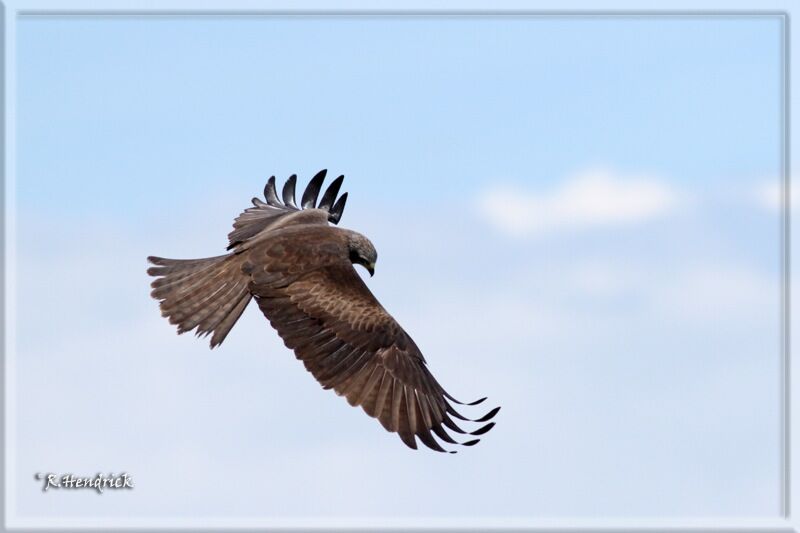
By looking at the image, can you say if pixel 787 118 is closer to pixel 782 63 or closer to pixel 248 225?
pixel 782 63

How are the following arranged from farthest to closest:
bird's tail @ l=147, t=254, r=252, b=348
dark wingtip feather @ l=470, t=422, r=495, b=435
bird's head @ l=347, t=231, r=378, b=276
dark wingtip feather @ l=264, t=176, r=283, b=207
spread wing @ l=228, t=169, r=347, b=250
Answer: dark wingtip feather @ l=264, t=176, r=283, b=207 → spread wing @ l=228, t=169, r=347, b=250 → bird's head @ l=347, t=231, r=378, b=276 → bird's tail @ l=147, t=254, r=252, b=348 → dark wingtip feather @ l=470, t=422, r=495, b=435

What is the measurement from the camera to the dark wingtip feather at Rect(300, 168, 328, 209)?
12633 millimetres

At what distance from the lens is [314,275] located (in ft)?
33.5

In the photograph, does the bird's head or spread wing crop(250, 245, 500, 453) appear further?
the bird's head

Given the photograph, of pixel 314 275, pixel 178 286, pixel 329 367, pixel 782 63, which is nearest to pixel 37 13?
pixel 178 286

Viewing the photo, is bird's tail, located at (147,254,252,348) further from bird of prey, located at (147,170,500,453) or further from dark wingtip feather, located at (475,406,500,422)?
dark wingtip feather, located at (475,406,500,422)

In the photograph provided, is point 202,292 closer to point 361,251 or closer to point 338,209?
point 361,251

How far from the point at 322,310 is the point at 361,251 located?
4.67 ft

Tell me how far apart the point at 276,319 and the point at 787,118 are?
5028 millimetres

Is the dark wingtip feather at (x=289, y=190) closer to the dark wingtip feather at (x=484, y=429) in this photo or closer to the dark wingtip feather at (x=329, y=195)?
the dark wingtip feather at (x=329, y=195)

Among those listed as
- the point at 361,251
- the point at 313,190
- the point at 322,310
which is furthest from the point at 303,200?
the point at 322,310

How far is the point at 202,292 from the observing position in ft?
34.3
